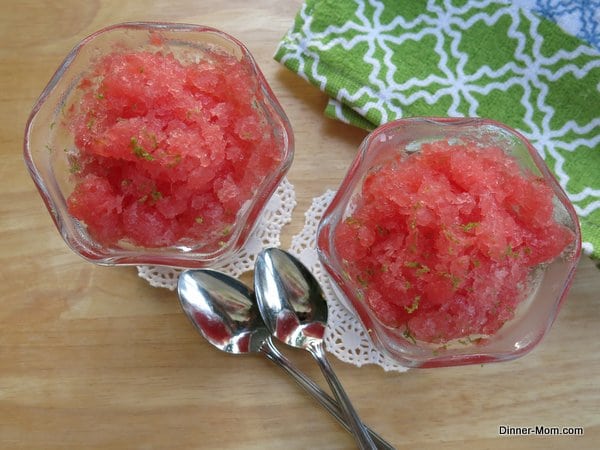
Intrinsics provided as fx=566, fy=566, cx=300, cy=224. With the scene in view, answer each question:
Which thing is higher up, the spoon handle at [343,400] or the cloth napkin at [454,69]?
the cloth napkin at [454,69]

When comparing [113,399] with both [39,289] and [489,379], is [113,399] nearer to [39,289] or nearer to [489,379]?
[39,289]

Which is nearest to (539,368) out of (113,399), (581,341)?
(581,341)

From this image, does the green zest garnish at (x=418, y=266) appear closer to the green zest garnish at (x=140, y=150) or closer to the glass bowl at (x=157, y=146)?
the glass bowl at (x=157, y=146)

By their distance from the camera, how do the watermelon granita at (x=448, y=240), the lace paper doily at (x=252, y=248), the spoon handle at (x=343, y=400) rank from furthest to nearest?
1. the lace paper doily at (x=252, y=248)
2. the spoon handle at (x=343, y=400)
3. the watermelon granita at (x=448, y=240)

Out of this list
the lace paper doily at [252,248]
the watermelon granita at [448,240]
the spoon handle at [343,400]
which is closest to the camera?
the watermelon granita at [448,240]

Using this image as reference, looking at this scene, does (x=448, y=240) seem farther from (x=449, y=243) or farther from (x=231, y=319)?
(x=231, y=319)

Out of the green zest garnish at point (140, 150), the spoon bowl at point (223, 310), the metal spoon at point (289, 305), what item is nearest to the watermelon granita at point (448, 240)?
the metal spoon at point (289, 305)

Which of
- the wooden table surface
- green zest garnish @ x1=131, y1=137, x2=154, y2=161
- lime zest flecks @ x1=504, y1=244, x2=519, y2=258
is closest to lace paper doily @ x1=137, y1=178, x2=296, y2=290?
the wooden table surface
